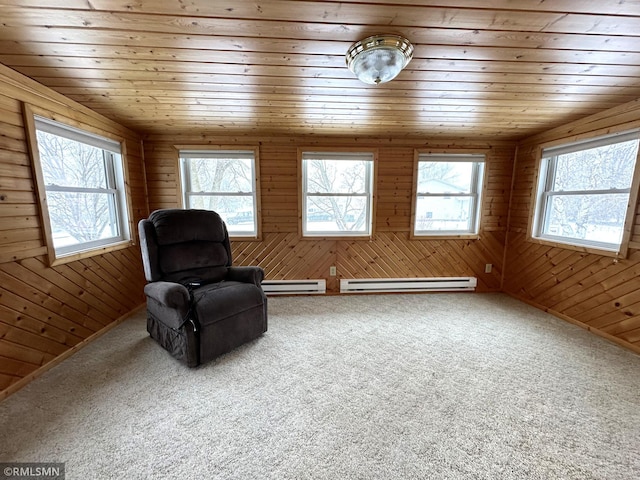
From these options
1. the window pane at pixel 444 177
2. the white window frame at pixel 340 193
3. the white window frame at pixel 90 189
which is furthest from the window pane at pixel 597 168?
the white window frame at pixel 90 189

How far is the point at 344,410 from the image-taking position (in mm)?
1494

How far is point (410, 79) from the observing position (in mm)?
1815

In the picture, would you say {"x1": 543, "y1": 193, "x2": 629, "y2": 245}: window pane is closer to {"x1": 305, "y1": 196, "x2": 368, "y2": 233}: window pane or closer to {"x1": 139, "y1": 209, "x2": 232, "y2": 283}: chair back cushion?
{"x1": 305, "y1": 196, "x2": 368, "y2": 233}: window pane

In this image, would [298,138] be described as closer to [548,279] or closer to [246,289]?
[246,289]

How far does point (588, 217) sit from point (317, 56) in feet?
10.2

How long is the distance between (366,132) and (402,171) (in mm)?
712

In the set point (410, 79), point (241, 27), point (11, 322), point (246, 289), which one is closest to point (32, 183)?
point (11, 322)

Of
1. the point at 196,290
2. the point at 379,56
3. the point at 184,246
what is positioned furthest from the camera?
the point at 184,246

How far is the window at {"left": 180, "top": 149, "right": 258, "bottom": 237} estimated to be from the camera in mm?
3186

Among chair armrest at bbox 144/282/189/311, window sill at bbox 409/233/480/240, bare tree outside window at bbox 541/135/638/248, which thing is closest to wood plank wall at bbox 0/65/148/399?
chair armrest at bbox 144/282/189/311

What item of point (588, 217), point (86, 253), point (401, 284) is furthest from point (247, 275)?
point (588, 217)

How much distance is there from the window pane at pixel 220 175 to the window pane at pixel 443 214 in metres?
2.32

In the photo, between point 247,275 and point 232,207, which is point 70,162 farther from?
point 247,275

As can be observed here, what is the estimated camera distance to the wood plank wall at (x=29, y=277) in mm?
1637
